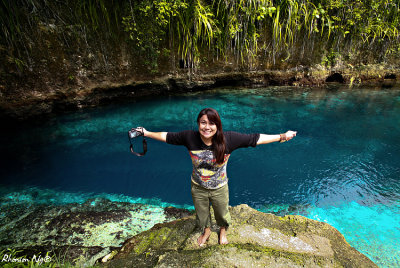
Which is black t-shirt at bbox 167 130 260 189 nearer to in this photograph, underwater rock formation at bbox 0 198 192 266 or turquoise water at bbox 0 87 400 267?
underwater rock formation at bbox 0 198 192 266

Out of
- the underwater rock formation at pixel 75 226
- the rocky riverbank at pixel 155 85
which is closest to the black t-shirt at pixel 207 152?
the underwater rock formation at pixel 75 226

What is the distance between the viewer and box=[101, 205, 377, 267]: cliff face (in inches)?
→ 65.8

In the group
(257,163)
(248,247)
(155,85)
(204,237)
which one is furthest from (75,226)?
(155,85)

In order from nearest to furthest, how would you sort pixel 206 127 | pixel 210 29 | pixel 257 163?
1. pixel 206 127
2. pixel 257 163
3. pixel 210 29

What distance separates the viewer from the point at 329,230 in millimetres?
2156

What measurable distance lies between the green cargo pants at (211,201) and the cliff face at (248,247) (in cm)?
23

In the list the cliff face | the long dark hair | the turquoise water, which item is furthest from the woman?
the turquoise water

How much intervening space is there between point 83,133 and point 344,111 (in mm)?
7575

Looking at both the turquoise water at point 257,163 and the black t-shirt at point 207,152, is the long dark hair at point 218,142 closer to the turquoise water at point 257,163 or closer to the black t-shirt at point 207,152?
the black t-shirt at point 207,152

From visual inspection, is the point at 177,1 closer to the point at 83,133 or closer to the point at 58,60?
the point at 58,60

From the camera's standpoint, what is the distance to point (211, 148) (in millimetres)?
1702

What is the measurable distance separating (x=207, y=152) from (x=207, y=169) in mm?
154

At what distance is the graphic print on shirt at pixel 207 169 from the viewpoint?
1710mm

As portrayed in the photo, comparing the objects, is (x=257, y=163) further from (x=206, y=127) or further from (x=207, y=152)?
(x=206, y=127)
